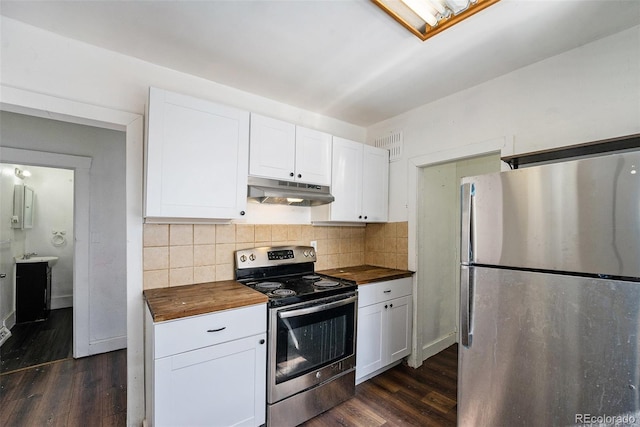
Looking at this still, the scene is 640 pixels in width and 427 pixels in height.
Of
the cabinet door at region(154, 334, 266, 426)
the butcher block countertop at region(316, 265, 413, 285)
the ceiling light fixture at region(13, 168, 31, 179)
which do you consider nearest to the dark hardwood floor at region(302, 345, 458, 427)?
the cabinet door at region(154, 334, 266, 426)

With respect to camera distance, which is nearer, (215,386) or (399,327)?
(215,386)

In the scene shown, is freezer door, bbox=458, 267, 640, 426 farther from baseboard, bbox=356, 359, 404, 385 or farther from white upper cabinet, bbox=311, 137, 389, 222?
white upper cabinet, bbox=311, 137, 389, 222

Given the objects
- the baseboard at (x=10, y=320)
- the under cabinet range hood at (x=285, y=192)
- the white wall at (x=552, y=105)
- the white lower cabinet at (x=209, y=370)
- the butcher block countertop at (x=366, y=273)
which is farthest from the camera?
the baseboard at (x=10, y=320)

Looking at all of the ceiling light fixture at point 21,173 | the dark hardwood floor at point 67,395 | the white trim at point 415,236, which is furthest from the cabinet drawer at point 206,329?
the ceiling light fixture at point 21,173

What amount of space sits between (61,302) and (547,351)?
19.6 feet

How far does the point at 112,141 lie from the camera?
123 inches

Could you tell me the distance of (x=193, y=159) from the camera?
179 centimetres

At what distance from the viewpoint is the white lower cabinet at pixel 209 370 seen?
4.74 ft

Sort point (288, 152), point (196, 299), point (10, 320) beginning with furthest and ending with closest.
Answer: point (10, 320)
point (288, 152)
point (196, 299)

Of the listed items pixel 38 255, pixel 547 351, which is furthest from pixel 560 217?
pixel 38 255

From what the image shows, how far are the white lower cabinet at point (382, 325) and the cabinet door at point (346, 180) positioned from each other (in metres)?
0.68

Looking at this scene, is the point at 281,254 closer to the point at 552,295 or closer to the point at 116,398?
→ the point at 116,398

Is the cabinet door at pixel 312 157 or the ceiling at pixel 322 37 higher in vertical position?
the ceiling at pixel 322 37

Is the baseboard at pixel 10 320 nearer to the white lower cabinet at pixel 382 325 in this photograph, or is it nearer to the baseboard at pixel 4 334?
the baseboard at pixel 4 334
